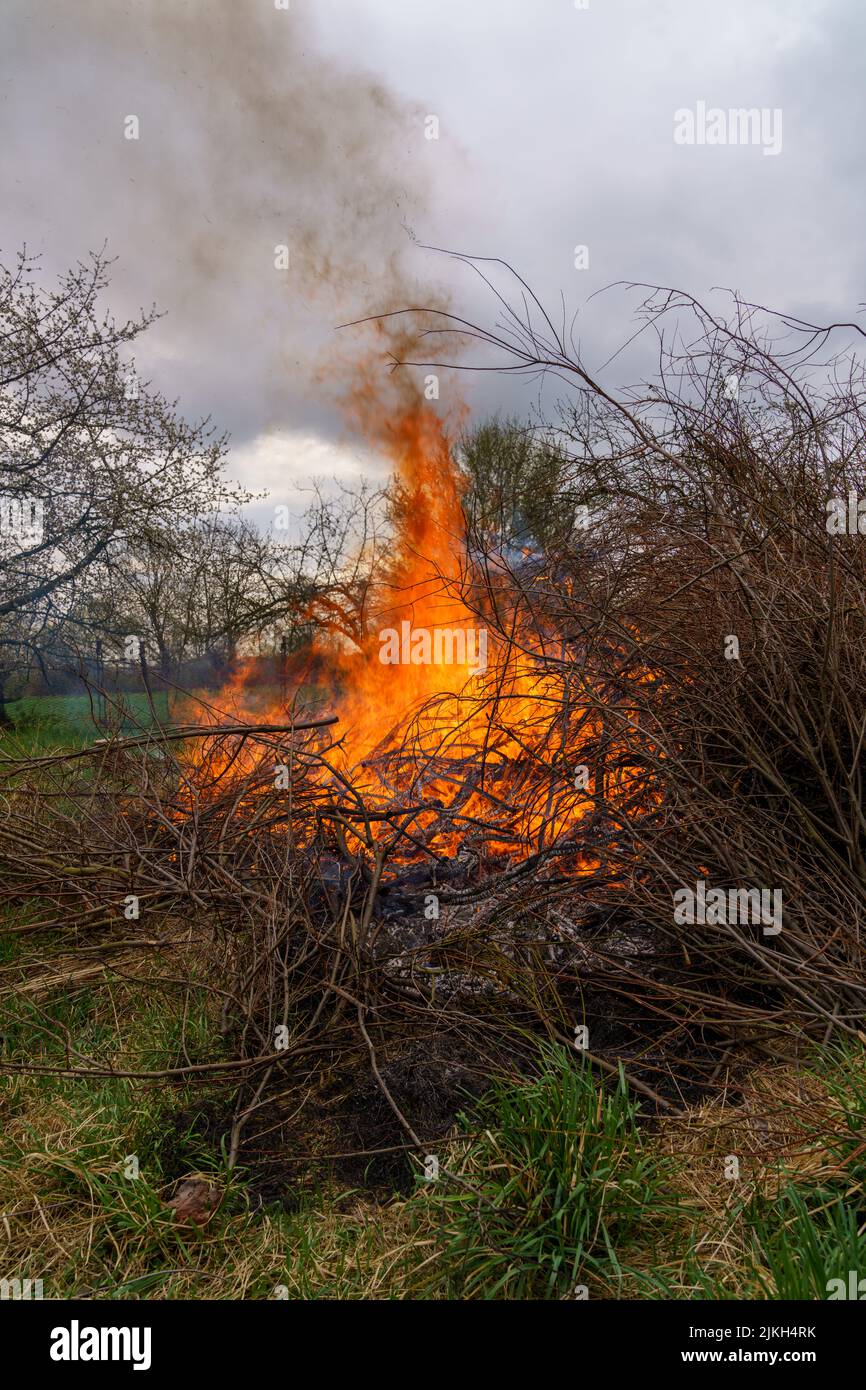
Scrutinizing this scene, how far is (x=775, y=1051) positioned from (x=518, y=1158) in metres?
1.47

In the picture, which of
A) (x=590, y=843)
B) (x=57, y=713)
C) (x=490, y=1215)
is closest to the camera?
(x=490, y=1215)

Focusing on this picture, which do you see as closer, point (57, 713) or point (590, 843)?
point (590, 843)

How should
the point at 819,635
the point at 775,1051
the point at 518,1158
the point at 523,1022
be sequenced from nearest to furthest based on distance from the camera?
1. the point at 518,1158
2. the point at 775,1051
3. the point at 523,1022
4. the point at 819,635

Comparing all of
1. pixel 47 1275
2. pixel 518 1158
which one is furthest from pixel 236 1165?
pixel 518 1158

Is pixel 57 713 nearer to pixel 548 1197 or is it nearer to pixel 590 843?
pixel 590 843

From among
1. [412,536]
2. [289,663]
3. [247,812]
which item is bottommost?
[247,812]

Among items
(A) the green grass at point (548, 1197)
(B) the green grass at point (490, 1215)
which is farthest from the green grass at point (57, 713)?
(A) the green grass at point (548, 1197)

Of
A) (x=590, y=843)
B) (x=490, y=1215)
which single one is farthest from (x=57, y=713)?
(x=490, y=1215)

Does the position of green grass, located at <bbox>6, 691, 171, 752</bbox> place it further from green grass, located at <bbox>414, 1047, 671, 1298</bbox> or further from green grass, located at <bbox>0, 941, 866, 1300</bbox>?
green grass, located at <bbox>414, 1047, 671, 1298</bbox>

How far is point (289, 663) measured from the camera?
31.8ft

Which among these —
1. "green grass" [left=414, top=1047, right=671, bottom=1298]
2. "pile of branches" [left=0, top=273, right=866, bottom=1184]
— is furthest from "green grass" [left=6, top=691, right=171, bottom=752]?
"green grass" [left=414, top=1047, right=671, bottom=1298]

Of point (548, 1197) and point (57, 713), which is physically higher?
point (57, 713)

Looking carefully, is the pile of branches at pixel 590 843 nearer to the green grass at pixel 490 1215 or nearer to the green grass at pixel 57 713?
the green grass at pixel 490 1215

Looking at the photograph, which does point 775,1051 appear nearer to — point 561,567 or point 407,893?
point 407,893
